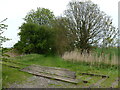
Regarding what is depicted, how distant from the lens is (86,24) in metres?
10.7

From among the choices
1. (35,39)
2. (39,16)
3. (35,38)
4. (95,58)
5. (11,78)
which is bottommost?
(11,78)

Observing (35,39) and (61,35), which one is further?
(35,39)

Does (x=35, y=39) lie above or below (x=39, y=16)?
below

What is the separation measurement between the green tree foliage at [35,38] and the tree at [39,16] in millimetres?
5940

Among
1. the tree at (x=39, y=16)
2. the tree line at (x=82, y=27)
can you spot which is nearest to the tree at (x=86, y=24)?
the tree line at (x=82, y=27)

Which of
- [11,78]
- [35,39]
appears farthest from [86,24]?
[11,78]

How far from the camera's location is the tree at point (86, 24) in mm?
10227

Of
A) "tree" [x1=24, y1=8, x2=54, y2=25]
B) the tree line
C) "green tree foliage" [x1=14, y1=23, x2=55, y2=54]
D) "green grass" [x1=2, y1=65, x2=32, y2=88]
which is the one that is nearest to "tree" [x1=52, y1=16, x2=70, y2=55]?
the tree line

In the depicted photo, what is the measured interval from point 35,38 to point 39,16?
7.74 m

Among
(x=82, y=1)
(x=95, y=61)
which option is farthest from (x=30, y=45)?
(x=95, y=61)

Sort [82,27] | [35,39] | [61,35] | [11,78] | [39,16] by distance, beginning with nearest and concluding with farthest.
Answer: [11,78] → [82,27] → [61,35] → [35,39] → [39,16]

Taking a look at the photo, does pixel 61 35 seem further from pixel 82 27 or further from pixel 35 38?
pixel 35 38

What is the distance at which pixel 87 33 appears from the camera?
10.4 m

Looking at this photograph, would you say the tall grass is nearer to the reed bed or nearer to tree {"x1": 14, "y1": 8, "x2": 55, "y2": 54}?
the reed bed
